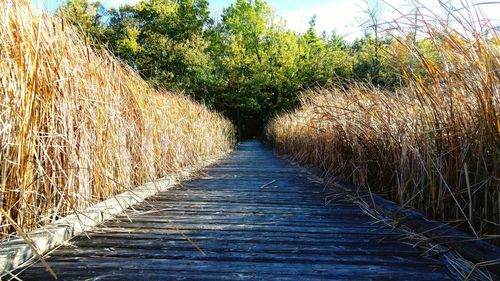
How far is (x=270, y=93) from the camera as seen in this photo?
24984mm

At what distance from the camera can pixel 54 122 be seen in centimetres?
212

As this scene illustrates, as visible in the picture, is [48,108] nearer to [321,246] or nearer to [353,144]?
[321,246]

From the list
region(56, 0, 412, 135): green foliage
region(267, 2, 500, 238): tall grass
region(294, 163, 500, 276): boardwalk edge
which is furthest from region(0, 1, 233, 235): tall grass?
region(56, 0, 412, 135): green foliage

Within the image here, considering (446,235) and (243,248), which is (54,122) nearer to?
→ (243,248)

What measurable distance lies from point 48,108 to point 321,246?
5.65 feet

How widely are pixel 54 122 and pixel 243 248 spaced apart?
4.32ft

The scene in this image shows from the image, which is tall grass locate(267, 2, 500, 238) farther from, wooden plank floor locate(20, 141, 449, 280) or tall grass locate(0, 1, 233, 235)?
tall grass locate(0, 1, 233, 235)

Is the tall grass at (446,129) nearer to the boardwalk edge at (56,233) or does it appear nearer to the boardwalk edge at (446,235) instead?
the boardwalk edge at (446,235)

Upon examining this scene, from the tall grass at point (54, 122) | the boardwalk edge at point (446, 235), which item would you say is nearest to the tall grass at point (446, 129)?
the boardwalk edge at point (446, 235)

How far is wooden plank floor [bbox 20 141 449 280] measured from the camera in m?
1.56

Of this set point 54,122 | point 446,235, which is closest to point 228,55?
point 54,122

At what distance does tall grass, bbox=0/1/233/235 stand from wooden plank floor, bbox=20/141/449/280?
0.30m

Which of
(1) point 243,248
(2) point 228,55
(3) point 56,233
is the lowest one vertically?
(1) point 243,248

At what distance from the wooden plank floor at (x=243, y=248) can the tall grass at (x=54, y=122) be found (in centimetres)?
30
